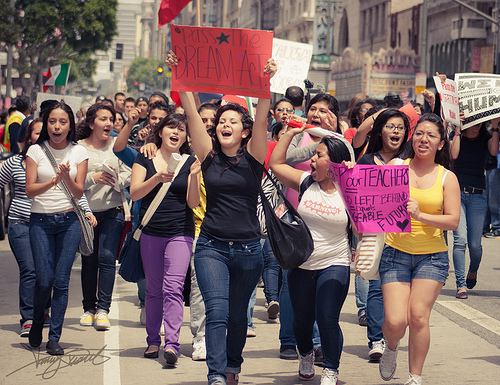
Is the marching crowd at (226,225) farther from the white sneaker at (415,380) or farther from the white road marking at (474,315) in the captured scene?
the white road marking at (474,315)

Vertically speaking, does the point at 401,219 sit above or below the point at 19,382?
above

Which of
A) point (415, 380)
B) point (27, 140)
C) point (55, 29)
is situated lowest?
point (415, 380)

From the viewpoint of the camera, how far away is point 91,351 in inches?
280

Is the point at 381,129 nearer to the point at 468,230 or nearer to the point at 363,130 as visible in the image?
the point at 363,130

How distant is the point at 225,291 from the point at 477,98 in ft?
16.3

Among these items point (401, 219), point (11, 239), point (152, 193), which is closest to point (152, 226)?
point (152, 193)

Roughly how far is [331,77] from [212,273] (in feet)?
182

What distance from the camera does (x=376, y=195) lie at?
19.2 ft

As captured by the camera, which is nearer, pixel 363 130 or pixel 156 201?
pixel 156 201

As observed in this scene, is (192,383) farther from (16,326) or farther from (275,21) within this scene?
(275,21)

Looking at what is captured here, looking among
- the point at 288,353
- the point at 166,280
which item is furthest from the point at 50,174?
the point at 288,353

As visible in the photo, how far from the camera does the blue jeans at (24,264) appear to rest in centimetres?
775

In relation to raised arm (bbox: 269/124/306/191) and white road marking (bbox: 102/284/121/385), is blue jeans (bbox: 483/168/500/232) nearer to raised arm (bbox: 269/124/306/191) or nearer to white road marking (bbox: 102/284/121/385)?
white road marking (bbox: 102/284/121/385)

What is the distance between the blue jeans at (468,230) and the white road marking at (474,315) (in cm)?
46
